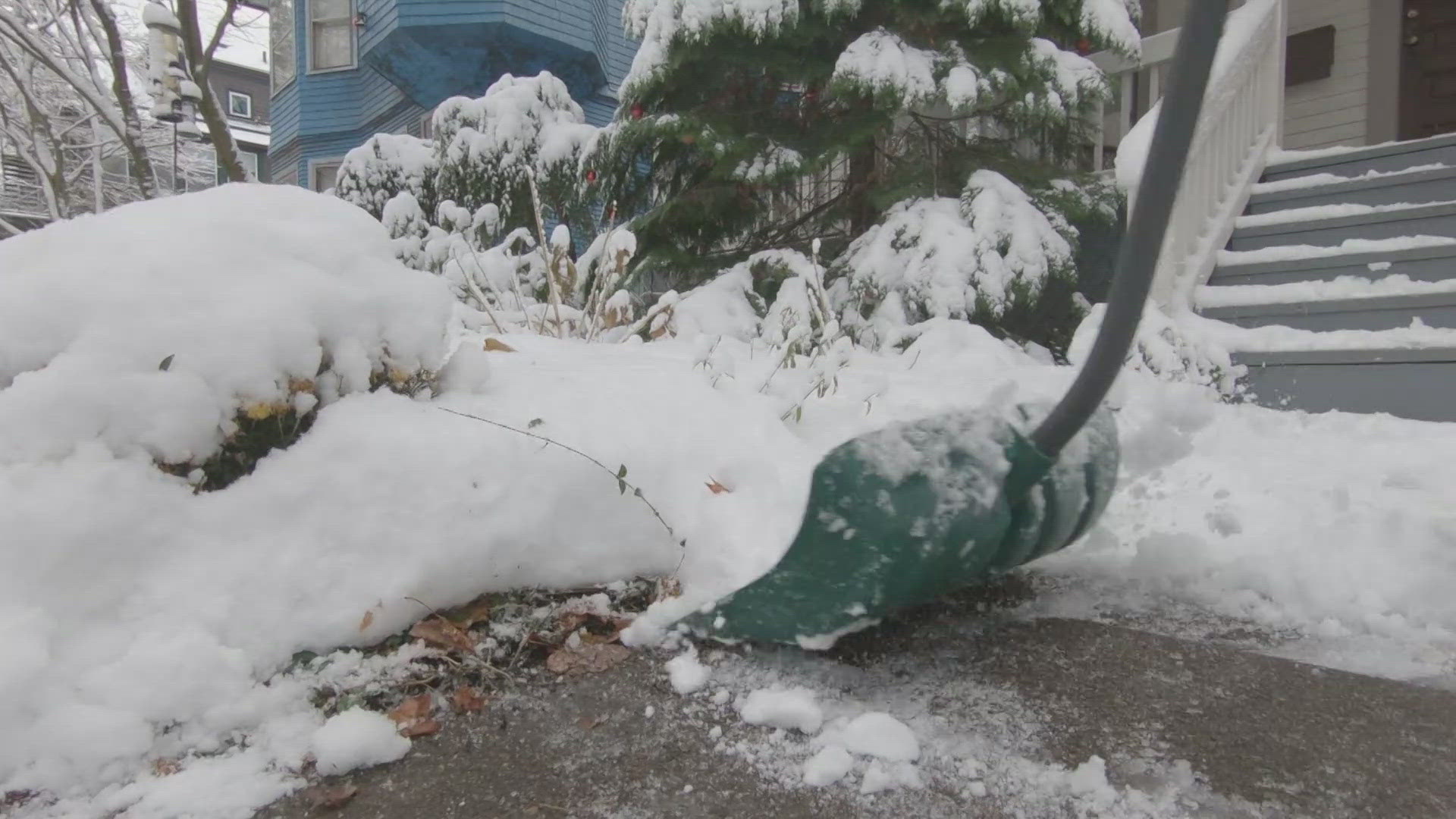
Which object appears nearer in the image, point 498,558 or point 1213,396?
point 498,558

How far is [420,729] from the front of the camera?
4.18 feet

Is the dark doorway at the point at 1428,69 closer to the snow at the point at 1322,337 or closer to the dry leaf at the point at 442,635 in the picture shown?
the snow at the point at 1322,337

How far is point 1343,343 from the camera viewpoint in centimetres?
350

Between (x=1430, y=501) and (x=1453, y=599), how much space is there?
1.89ft

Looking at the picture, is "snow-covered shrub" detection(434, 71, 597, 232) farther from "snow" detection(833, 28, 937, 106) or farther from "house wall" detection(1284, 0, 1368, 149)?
"house wall" detection(1284, 0, 1368, 149)

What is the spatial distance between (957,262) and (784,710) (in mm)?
3095

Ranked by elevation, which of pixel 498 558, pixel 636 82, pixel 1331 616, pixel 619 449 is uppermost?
pixel 636 82

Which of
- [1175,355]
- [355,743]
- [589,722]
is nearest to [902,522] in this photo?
[589,722]

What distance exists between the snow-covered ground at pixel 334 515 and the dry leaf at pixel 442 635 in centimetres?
3

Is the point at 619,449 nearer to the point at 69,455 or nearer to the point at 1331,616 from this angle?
the point at 69,455

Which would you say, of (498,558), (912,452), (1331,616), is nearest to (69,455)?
(498,558)

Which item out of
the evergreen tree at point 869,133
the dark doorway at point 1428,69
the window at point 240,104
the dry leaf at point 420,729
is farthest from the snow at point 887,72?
the window at point 240,104

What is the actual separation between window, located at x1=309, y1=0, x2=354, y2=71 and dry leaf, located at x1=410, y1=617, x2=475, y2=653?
42.1ft

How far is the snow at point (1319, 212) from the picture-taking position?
411 centimetres
